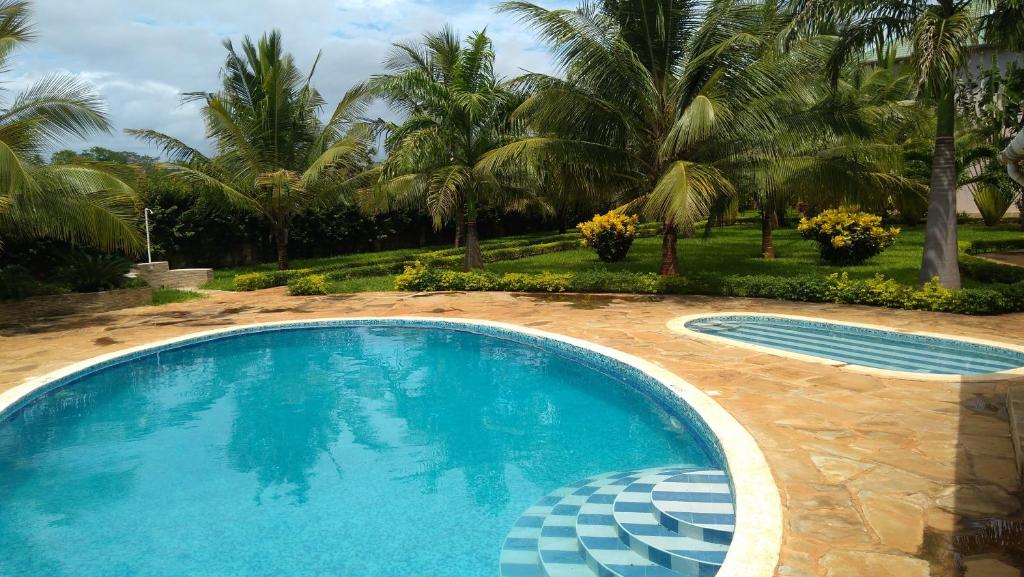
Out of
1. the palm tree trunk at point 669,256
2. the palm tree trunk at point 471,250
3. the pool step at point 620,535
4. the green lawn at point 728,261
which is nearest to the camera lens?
the pool step at point 620,535

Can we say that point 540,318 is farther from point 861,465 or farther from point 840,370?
point 861,465

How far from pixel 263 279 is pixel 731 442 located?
1429 centimetres

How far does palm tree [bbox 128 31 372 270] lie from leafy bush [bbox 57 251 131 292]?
3426 millimetres

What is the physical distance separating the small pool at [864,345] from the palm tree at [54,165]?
1051cm

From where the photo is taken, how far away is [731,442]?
5.05m

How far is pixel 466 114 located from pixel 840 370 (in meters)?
11.3

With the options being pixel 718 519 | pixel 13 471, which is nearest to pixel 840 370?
pixel 718 519

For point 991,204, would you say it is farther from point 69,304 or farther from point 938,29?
point 69,304

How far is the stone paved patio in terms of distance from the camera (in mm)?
3545

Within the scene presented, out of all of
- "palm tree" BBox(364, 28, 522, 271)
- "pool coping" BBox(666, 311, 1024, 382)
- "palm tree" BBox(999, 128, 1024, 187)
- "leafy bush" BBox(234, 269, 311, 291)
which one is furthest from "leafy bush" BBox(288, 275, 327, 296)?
"palm tree" BBox(999, 128, 1024, 187)

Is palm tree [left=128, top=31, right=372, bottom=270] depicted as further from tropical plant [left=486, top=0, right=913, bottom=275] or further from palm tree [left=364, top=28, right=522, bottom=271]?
tropical plant [left=486, top=0, right=913, bottom=275]

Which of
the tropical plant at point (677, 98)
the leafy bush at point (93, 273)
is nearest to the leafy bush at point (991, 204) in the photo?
the tropical plant at point (677, 98)

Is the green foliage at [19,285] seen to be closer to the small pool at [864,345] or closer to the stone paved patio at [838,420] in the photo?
the stone paved patio at [838,420]

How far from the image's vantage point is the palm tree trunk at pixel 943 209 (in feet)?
36.0
